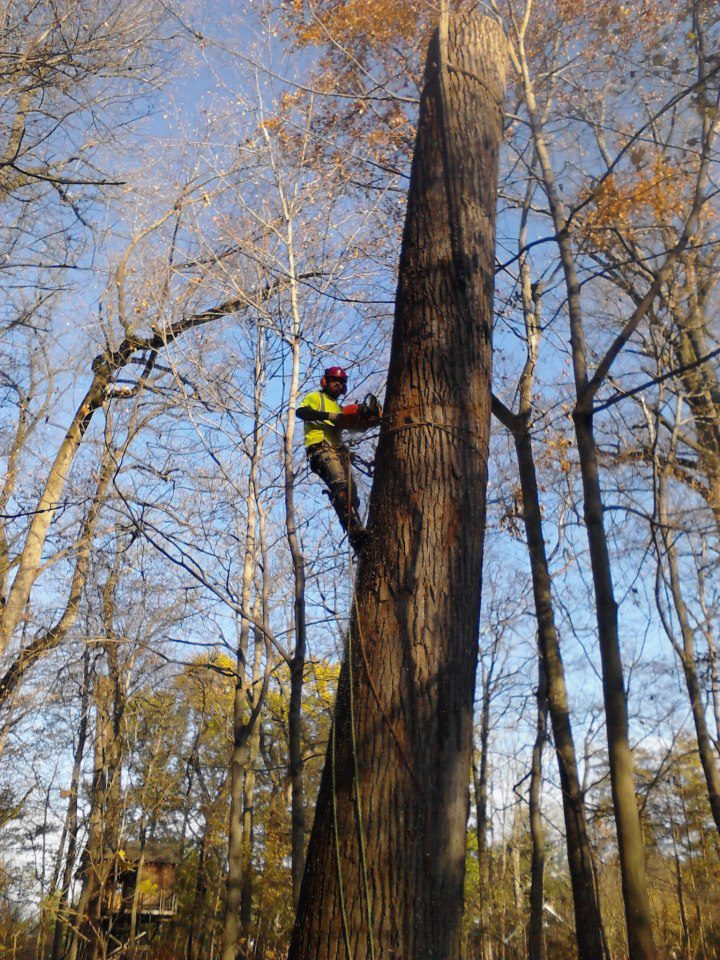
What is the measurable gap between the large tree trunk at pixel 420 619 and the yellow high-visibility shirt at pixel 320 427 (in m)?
1.93

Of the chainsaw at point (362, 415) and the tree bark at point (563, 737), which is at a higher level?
the chainsaw at point (362, 415)

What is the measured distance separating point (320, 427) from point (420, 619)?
9.69 feet

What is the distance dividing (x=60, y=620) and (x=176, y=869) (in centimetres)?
1667

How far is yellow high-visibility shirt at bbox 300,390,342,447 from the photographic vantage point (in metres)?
5.09

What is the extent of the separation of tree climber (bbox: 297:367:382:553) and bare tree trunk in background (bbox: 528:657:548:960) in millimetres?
7334

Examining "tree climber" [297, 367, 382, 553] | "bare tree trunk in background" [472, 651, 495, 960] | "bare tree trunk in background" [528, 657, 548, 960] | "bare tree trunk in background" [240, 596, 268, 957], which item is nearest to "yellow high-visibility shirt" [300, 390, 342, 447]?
"tree climber" [297, 367, 382, 553]

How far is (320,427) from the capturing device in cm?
513

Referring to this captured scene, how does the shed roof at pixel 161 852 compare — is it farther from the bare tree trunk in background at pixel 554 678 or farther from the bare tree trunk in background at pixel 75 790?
the bare tree trunk in background at pixel 554 678

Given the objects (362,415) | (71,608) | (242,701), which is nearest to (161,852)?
(71,608)

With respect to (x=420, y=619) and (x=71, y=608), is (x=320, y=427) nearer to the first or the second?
(x=420, y=619)

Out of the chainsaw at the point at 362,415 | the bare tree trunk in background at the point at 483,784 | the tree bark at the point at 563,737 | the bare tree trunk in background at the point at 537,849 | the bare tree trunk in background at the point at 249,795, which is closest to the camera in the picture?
the chainsaw at the point at 362,415

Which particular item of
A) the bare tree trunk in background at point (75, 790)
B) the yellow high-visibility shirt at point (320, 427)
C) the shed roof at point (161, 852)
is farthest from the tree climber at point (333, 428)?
the shed roof at point (161, 852)

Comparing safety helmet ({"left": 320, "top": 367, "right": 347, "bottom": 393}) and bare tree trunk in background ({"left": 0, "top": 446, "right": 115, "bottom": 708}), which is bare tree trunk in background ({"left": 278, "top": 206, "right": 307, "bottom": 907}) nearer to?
safety helmet ({"left": 320, "top": 367, "right": 347, "bottom": 393})

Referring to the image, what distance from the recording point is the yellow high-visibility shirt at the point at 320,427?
5.09 m
